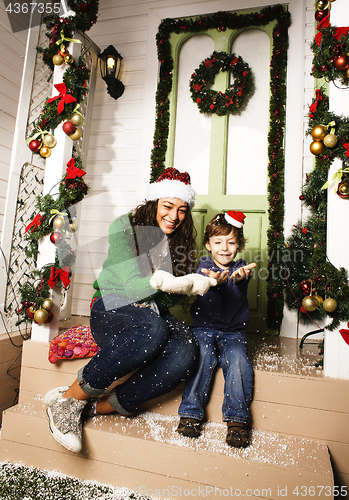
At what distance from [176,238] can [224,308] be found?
0.43 metres

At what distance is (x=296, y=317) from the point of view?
8.57ft

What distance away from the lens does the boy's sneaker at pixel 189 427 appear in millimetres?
1376

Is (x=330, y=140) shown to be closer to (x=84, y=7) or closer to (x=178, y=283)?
(x=178, y=283)

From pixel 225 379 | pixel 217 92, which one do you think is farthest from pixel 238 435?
pixel 217 92

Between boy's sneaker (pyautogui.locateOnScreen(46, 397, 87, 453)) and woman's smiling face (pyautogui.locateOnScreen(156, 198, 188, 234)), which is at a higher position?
woman's smiling face (pyautogui.locateOnScreen(156, 198, 188, 234))

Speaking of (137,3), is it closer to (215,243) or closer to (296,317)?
(215,243)

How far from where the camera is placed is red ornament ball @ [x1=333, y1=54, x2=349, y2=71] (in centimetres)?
149

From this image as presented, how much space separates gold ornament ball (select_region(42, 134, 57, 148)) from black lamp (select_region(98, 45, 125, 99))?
1239 millimetres

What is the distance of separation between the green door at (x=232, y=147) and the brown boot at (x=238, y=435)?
1.35 metres

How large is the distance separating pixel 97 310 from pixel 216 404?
26.6 inches

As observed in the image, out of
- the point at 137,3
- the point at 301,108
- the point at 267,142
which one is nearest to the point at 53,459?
the point at 267,142

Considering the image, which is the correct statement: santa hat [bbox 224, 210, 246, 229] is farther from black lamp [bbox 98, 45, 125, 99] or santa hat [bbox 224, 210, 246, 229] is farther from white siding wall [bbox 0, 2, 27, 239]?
black lamp [bbox 98, 45, 125, 99]

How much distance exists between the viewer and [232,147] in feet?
9.51

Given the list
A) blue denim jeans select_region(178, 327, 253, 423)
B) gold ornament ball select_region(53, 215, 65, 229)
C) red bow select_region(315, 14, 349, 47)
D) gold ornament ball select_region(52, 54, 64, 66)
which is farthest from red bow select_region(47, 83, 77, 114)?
blue denim jeans select_region(178, 327, 253, 423)
